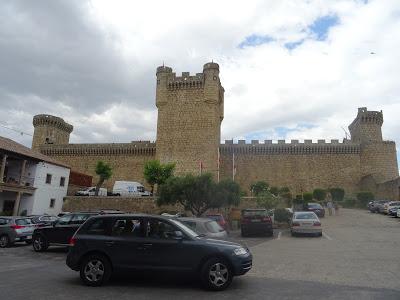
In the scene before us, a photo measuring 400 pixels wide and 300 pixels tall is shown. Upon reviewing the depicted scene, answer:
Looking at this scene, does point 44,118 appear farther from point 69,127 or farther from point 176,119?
point 176,119

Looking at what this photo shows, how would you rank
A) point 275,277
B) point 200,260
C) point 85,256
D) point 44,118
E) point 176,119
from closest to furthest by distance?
point 200,260
point 85,256
point 275,277
point 176,119
point 44,118

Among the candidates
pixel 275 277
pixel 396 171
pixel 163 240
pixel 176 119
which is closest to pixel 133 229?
pixel 163 240

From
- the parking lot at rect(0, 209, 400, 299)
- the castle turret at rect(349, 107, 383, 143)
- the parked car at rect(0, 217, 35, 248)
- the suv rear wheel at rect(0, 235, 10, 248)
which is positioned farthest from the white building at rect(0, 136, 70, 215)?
the castle turret at rect(349, 107, 383, 143)

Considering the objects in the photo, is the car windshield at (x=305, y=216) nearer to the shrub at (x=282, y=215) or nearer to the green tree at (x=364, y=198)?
the shrub at (x=282, y=215)

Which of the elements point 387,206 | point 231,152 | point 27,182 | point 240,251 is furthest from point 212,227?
point 231,152

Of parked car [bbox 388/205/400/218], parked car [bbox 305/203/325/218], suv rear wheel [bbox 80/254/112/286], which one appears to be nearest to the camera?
suv rear wheel [bbox 80/254/112/286]

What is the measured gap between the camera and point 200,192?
25.8m

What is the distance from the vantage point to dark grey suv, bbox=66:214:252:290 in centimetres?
732

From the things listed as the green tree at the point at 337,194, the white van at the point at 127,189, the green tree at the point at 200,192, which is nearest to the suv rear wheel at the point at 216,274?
the green tree at the point at 200,192

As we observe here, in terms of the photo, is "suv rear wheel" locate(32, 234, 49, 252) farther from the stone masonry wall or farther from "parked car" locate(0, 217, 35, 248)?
the stone masonry wall

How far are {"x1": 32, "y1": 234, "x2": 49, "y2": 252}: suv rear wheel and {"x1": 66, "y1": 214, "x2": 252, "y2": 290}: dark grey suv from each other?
7489 mm

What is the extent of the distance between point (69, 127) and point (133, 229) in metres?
59.0

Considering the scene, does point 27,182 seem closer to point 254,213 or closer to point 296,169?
point 254,213

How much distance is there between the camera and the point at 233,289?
7332 millimetres
